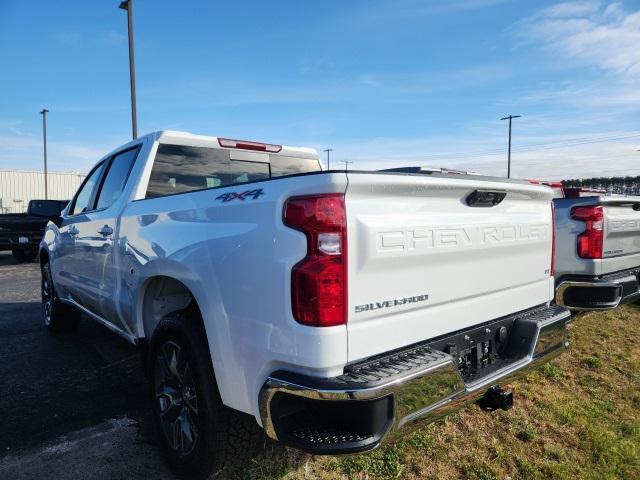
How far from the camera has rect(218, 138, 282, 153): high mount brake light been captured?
401 centimetres

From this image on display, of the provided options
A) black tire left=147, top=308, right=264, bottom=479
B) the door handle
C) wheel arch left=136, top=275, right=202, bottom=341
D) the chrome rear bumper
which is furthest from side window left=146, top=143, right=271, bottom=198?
the chrome rear bumper

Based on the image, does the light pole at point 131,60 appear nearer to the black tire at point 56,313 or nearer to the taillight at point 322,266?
the black tire at point 56,313

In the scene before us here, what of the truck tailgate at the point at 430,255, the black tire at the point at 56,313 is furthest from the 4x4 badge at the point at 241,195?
the black tire at the point at 56,313

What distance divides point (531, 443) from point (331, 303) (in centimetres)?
204

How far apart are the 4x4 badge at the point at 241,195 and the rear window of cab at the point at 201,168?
1.07 m

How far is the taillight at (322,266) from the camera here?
1928 millimetres

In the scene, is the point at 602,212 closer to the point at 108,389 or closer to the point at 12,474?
the point at 108,389

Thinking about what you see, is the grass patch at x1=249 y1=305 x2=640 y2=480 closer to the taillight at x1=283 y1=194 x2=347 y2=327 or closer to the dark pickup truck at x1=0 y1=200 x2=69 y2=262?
the taillight at x1=283 y1=194 x2=347 y2=327

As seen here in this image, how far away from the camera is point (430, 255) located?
228 centimetres

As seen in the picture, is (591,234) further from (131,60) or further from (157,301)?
(131,60)

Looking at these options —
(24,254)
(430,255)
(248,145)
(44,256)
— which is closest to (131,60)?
(24,254)

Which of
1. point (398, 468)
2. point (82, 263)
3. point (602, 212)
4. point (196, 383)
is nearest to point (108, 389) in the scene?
point (82, 263)

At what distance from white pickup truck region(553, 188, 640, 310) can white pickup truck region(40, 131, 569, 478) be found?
149 centimetres

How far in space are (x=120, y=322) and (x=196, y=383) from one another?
1.49m
